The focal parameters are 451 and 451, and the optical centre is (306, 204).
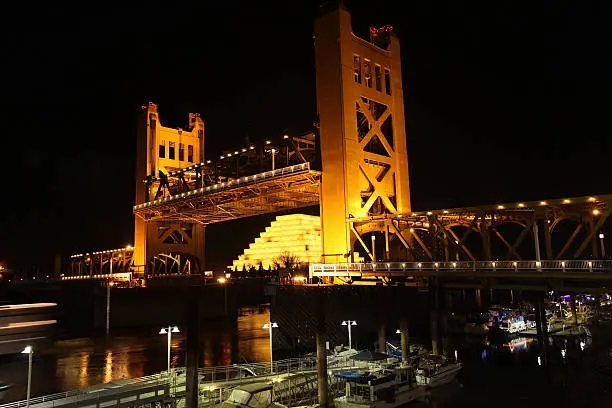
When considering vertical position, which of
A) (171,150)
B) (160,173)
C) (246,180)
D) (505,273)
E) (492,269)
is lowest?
(505,273)

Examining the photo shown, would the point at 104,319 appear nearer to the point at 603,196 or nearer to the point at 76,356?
the point at 76,356


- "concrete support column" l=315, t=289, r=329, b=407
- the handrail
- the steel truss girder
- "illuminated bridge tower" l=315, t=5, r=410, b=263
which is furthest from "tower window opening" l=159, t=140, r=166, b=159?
"concrete support column" l=315, t=289, r=329, b=407

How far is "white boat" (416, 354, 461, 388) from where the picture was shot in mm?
29389

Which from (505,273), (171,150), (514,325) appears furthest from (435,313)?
(171,150)

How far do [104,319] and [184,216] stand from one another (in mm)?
24805

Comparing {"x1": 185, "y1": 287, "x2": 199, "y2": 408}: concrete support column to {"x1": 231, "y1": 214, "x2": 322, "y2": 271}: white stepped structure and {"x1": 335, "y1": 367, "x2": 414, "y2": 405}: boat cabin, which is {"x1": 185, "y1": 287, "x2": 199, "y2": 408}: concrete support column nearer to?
{"x1": 335, "y1": 367, "x2": 414, "y2": 405}: boat cabin

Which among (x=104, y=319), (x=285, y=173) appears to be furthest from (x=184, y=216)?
(x=285, y=173)

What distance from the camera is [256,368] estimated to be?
92.2ft

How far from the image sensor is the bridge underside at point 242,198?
5197cm

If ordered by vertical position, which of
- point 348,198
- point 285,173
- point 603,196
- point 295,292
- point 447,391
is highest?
point 285,173

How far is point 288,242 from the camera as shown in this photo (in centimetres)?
9456

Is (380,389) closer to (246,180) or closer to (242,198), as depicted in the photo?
(246,180)

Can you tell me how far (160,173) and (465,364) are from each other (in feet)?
208

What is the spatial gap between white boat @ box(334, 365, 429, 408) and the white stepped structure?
201 feet
